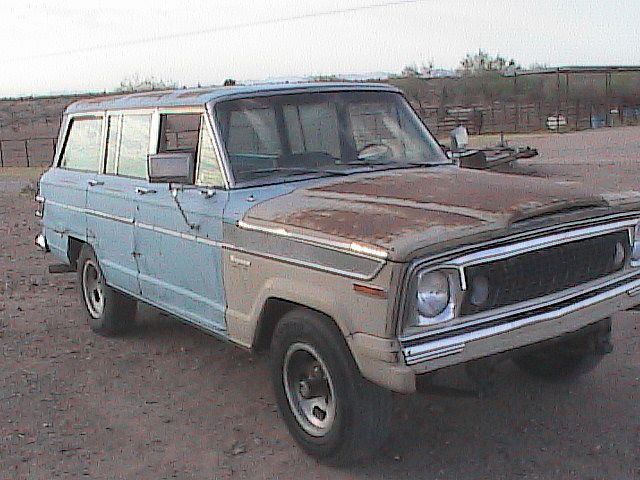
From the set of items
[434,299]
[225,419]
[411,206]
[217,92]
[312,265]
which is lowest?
[225,419]

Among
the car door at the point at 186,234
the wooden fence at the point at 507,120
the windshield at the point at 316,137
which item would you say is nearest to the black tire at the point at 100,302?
the car door at the point at 186,234

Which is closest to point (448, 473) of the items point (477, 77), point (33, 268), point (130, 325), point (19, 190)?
point (130, 325)

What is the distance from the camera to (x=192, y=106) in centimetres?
552

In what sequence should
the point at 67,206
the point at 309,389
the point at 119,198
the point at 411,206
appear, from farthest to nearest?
the point at 67,206, the point at 119,198, the point at 309,389, the point at 411,206

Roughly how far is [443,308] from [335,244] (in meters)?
0.57

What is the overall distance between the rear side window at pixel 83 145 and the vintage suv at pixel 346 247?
1.16 feet

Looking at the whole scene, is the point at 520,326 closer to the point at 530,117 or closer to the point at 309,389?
the point at 309,389

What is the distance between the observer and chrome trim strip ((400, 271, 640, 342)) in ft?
12.5

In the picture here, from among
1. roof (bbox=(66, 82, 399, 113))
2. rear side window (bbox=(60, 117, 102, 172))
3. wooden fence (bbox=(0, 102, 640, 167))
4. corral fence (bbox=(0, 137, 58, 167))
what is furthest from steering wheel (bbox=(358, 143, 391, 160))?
wooden fence (bbox=(0, 102, 640, 167))

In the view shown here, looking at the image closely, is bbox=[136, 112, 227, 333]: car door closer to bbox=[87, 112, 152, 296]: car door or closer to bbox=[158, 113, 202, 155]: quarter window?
bbox=[158, 113, 202, 155]: quarter window

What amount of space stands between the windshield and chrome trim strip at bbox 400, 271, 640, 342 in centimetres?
160

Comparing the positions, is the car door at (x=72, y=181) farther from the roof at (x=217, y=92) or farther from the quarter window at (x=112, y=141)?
the roof at (x=217, y=92)

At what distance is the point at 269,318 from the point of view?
468 cm

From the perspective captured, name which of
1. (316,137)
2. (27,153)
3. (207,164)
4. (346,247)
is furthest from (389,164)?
(27,153)
